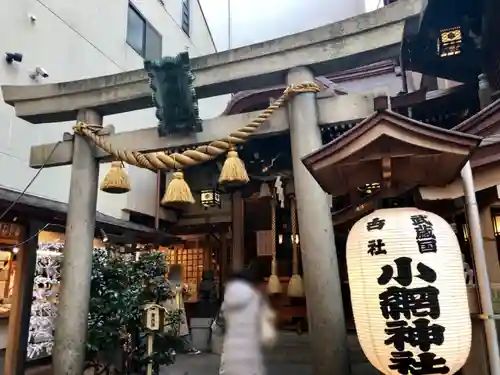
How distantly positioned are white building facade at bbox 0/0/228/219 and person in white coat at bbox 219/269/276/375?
5.96 m

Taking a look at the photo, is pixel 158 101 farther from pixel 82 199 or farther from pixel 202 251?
pixel 202 251

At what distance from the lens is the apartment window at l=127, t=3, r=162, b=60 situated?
42.7 feet

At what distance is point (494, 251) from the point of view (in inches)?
194

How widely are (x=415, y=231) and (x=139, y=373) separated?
240 inches

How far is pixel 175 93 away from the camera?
527cm

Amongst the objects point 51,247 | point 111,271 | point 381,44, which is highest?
point 381,44

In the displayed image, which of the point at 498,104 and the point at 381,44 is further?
the point at 381,44

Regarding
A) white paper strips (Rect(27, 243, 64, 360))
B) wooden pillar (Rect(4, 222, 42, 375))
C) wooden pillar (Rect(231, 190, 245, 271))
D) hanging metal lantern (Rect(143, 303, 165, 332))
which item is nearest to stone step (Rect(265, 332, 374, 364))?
wooden pillar (Rect(231, 190, 245, 271))

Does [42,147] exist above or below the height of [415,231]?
above

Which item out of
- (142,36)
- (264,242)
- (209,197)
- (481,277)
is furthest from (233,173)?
(142,36)

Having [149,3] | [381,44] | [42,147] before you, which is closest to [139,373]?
[42,147]

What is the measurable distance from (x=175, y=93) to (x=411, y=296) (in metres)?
3.73

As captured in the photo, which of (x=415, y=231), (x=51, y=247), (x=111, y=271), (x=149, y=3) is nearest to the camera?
(x=415, y=231)

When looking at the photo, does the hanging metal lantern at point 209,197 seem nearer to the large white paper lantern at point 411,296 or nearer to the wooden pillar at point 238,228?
the wooden pillar at point 238,228
